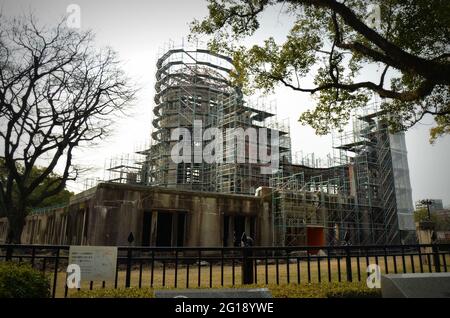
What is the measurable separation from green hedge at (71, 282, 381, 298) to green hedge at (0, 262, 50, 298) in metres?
0.49

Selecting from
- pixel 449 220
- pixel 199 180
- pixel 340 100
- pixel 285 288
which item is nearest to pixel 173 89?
pixel 199 180

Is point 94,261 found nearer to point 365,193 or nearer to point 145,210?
point 145,210

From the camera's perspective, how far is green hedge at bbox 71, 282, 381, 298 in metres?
4.66

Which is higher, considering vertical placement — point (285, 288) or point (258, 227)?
point (258, 227)

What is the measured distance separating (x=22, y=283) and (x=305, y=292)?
3.82 metres

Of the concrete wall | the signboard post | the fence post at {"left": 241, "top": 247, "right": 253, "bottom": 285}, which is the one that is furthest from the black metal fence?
the concrete wall

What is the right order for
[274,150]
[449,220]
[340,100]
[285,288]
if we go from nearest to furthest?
[285,288] → [340,100] → [274,150] → [449,220]

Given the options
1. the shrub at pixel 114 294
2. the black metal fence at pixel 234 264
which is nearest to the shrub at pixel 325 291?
the black metal fence at pixel 234 264

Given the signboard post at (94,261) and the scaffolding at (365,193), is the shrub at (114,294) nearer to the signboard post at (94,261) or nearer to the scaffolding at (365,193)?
the signboard post at (94,261)

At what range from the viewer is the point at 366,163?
31.0 m

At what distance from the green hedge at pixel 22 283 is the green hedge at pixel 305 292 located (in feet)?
1.60

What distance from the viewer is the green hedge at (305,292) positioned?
466cm

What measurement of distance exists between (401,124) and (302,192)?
1135 centimetres

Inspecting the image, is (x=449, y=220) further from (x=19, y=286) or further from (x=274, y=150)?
(x=19, y=286)
